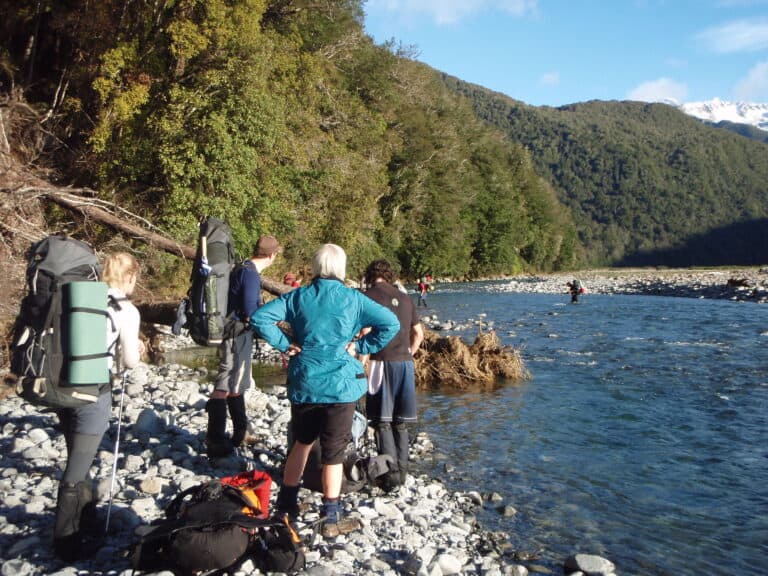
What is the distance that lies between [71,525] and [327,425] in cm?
181

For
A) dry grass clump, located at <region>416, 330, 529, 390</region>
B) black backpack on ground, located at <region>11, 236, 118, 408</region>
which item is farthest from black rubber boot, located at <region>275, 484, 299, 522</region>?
A: dry grass clump, located at <region>416, 330, 529, 390</region>

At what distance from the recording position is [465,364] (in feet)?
40.0

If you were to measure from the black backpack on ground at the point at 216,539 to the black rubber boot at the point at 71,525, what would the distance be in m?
0.41

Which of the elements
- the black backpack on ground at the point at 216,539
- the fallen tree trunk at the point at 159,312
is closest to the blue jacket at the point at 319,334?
the black backpack on ground at the point at 216,539

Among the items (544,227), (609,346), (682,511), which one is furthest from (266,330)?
(544,227)

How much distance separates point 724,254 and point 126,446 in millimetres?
186017

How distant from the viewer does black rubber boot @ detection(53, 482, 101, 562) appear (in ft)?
13.1

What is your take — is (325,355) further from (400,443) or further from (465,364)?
(465,364)

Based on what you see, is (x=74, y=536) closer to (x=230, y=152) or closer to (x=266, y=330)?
(x=266, y=330)

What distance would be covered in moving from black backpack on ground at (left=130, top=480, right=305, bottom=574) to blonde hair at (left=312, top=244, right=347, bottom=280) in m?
1.68

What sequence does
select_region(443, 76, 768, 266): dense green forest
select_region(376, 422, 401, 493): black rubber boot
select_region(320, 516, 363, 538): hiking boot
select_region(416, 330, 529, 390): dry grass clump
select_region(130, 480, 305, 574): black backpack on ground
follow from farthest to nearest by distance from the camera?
select_region(443, 76, 768, 266): dense green forest < select_region(416, 330, 529, 390): dry grass clump < select_region(376, 422, 401, 493): black rubber boot < select_region(320, 516, 363, 538): hiking boot < select_region(130, 480, 305, 574): black backpack on ground

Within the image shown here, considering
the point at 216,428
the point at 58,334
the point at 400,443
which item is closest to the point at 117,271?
the point at 58,334

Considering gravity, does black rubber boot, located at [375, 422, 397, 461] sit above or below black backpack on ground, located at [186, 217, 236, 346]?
below

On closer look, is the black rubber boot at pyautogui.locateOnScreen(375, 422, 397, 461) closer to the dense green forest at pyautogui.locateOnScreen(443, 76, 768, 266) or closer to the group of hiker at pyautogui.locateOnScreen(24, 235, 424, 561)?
the group of hiker at pyautogui.locateOnScreen(24, 235, 424, 561)
